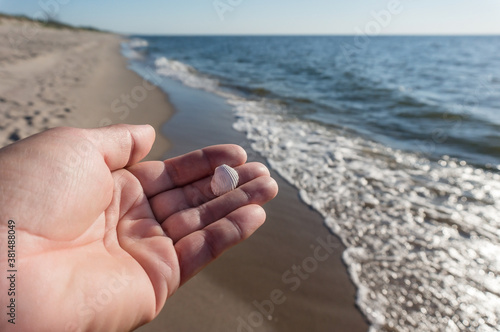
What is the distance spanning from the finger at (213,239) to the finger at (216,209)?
0.16 meters

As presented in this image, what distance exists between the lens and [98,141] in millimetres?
2232

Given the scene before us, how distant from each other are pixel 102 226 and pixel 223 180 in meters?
1.06

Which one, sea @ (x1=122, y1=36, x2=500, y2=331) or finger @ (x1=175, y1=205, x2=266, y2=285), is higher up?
finger @ (x1=175, y1=205, x2=266, y2=285)

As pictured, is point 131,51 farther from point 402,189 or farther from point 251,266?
point 251,266

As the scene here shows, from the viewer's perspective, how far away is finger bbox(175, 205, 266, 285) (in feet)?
6.66

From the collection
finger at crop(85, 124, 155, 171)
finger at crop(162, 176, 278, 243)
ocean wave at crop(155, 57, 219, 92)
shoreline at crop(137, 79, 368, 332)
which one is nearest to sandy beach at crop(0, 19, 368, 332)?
shoreline at crop(137, 79, 368, 332)

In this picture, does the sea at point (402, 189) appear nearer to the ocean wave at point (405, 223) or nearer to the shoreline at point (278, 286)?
the ocean wave at point (405, 223)

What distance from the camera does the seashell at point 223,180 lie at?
2719 millimetres

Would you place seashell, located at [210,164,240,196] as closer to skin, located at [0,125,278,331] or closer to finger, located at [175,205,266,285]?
skin, located at [0,125,278,331]

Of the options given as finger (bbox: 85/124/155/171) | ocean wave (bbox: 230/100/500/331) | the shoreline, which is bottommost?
A: ocean wave (bbox: 230/100/500/331)

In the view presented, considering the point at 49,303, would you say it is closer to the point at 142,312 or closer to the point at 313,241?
Answer: the point at 142,312

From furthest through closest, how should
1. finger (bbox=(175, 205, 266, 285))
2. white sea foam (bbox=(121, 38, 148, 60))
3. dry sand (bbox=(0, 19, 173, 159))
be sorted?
white sea foam (bbox=(121, 38, 148, 60)) → dry sand (bbox=(0, 19, 173, 159)) → finger (bbox=(175, 205, 266, 285))

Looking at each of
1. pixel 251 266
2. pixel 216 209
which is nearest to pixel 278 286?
pixel 251 266

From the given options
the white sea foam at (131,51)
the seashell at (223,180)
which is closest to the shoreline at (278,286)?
the seashell at (223,180)
